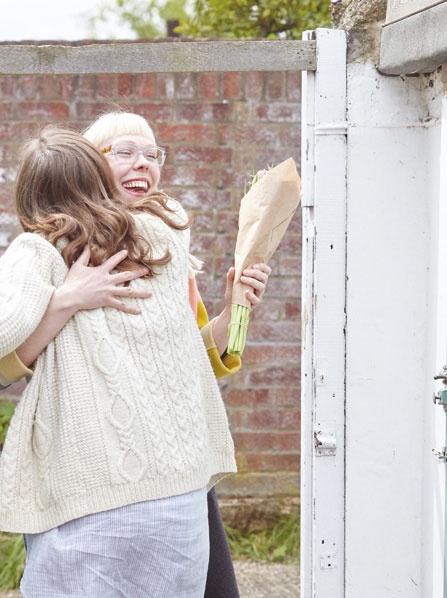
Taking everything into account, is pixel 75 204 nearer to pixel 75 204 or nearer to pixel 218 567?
pixel 75 204

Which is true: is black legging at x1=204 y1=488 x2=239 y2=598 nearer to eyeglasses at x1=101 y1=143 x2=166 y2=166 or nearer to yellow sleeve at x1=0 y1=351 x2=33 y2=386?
yellow sleeve at x1=0 y1=351 x2=33 y2=386

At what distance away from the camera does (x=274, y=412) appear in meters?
4.51

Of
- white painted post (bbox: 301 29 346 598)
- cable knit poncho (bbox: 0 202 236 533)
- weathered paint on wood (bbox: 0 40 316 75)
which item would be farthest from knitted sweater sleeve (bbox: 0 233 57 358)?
white painted post (bbox: 301 29 346 598)

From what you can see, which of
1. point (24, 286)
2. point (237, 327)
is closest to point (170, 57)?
point (237, 327)

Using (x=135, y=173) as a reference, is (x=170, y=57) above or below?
above

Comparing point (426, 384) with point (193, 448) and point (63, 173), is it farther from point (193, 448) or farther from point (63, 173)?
point (63, 173)

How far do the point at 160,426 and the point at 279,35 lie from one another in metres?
3.72

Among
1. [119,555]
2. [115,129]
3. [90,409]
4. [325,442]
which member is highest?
[115,129]

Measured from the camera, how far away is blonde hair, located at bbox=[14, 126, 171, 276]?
2.31m

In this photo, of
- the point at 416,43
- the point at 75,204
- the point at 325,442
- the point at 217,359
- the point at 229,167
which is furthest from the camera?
the point at 229,167

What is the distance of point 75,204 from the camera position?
235 cm

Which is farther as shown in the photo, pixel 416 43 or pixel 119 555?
pixel 416 43

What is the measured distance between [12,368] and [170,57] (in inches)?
40.7

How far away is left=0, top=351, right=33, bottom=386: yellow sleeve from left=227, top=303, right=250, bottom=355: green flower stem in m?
0.60
